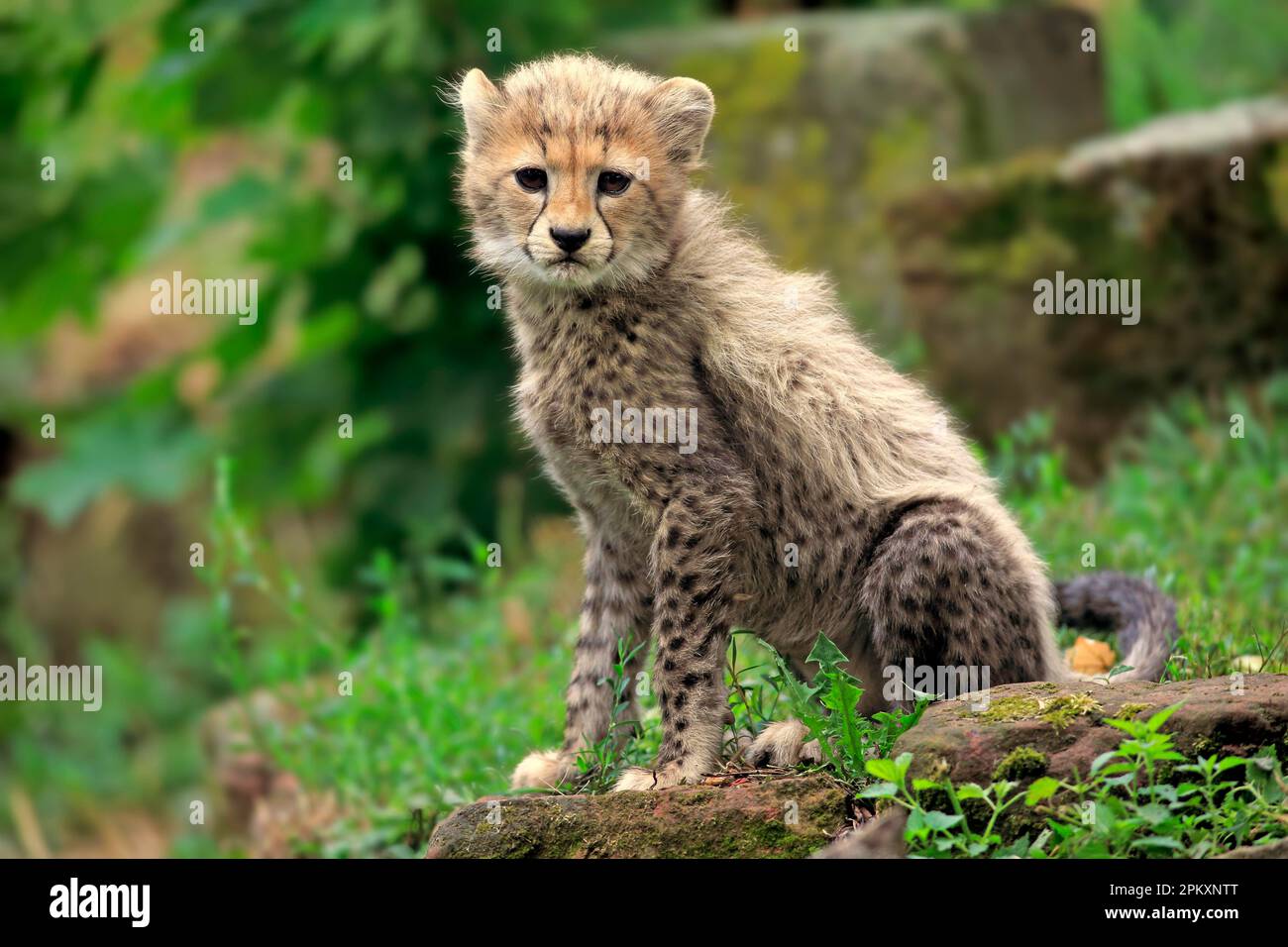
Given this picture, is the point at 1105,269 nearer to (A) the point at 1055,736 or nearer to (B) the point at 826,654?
(B) the point at 826,654

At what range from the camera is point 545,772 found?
570 centimetres

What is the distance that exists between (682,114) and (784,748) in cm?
244

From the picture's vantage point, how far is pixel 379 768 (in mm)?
7152

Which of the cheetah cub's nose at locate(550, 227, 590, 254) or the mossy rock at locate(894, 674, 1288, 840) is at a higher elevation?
the cheetah cub's nose at locate(550, 227, 590, 254)

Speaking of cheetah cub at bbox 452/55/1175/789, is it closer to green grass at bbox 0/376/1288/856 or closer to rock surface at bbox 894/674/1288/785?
green grass at bbox 0/376/1288/856

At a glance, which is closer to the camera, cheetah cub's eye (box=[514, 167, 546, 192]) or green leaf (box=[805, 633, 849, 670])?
green leaf (box=[805, 633, 849, 670])

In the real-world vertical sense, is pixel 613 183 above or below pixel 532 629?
above

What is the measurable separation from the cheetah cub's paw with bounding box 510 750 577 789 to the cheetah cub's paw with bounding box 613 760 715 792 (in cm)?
53

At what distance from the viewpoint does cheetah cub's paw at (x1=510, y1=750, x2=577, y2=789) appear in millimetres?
5656

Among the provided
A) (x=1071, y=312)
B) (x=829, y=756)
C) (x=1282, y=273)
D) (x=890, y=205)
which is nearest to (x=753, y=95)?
(x=890, y=205)

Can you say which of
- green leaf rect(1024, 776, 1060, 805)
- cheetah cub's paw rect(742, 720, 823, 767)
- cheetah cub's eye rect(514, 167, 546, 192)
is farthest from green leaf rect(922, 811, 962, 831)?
cheetah cub's eye rect(514, 167, 546, 192)

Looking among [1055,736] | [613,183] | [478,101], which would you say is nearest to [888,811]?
[1055,736]

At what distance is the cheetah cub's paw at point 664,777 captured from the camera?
5.06 meters
